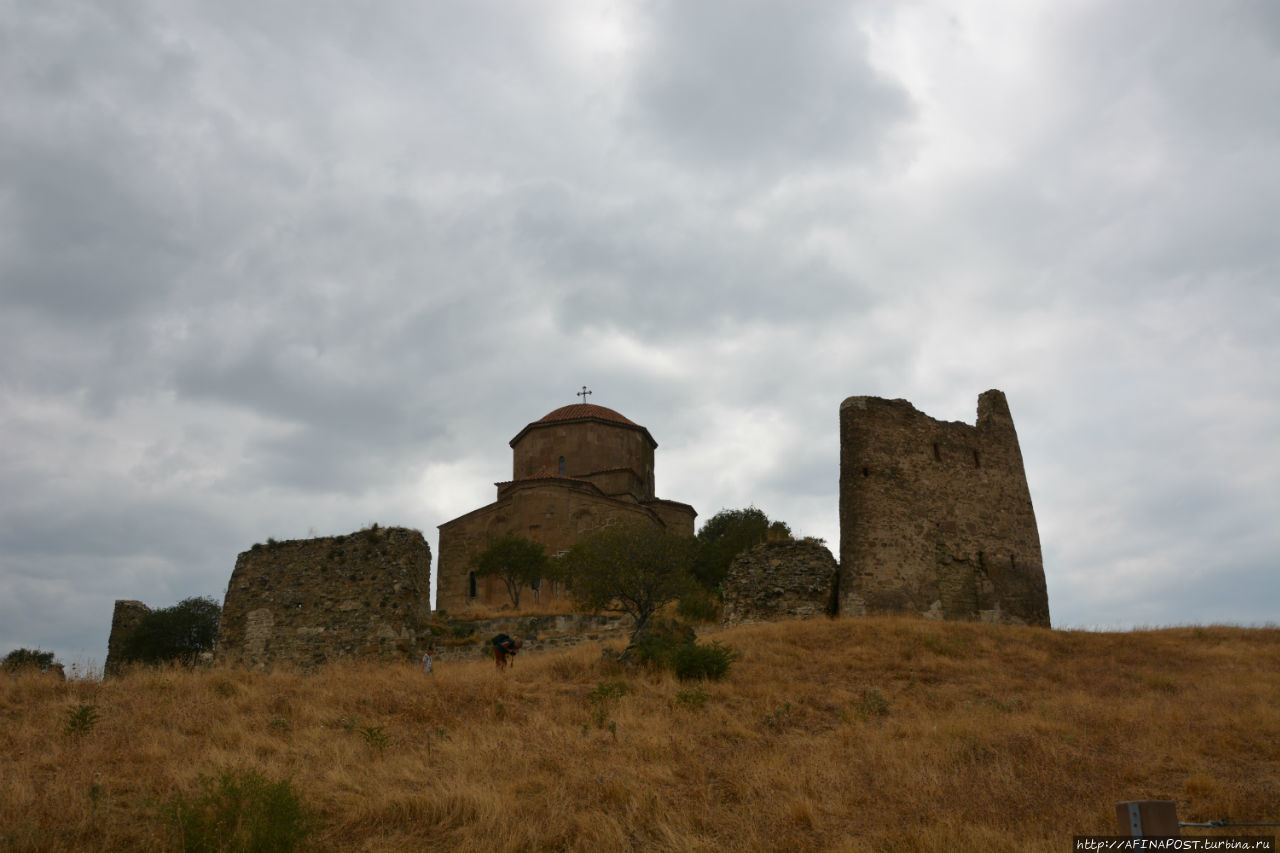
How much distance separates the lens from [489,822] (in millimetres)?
6371

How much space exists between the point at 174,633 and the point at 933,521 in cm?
2139

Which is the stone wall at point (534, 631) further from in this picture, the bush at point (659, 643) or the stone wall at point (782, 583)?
the bush at point (659, 643)

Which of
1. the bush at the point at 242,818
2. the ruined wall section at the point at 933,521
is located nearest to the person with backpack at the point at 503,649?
the ruined wall section at the point at 933,521

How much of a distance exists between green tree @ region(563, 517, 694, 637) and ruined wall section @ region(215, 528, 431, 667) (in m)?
3.76

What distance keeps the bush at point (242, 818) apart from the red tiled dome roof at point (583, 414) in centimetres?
2919

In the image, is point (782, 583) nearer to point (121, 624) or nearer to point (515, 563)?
point (515, 563)

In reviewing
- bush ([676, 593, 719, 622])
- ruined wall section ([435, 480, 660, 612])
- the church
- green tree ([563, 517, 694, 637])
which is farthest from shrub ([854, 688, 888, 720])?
ruined wall section ([435, 480, 660, 612])

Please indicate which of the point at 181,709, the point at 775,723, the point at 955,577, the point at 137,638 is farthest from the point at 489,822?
the point at 137,638

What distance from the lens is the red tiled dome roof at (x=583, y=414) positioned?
1405 inches

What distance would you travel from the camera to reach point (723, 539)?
2975 centimetres

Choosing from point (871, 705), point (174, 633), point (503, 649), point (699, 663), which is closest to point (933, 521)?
point (699, 663)

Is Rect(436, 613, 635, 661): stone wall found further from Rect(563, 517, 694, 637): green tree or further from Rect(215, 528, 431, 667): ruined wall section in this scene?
Rect(215, 528, 431, 667): ruined wall section

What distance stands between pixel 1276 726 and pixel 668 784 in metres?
6.92

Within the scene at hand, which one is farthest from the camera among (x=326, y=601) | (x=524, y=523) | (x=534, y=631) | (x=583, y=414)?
(x=583, y=414)
